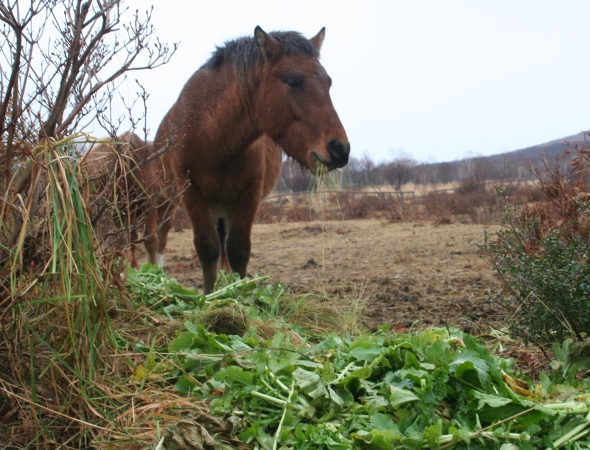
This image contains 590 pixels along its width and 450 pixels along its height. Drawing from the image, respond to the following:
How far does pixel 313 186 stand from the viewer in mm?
4586

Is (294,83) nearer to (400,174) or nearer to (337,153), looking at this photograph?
(337,153)

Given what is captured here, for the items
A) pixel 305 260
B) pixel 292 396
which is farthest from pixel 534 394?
pixel 305 260

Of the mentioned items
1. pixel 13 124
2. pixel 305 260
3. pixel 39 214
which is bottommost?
pixel 305 260

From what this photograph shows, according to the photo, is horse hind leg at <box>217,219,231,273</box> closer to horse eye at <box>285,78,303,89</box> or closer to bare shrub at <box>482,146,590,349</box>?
horse eye at <box>285,78,303,89</box>

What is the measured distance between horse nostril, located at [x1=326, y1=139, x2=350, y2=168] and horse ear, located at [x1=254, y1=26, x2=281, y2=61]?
1156 mm

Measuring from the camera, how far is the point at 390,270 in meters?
6.80

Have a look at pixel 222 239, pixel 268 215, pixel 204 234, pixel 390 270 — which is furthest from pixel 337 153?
pixel 268 215

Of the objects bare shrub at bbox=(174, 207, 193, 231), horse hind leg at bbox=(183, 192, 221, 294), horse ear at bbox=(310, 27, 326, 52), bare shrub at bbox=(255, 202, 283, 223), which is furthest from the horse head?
bare shrub at bbox=(255, 202, 283, 223)

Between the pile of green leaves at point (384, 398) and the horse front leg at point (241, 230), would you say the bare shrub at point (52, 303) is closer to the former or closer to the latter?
the pile of green leaves at point (384, 398)

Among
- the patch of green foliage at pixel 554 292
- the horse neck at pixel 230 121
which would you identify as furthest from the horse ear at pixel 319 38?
the patch of green foliage at pixel 554 292

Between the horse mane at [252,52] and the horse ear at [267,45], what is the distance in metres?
0.05

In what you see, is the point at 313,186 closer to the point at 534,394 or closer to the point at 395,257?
the point at 534,394

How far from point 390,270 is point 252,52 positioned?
3.20m

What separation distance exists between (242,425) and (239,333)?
1081mm
